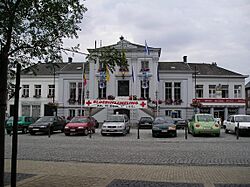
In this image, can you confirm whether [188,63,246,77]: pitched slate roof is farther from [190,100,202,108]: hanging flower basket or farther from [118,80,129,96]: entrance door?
[118,80,129,96]: entrance door

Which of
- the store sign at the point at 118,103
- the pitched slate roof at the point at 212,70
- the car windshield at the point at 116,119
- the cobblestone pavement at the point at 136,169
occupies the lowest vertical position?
the cobblestone pavement at the point at 136,169

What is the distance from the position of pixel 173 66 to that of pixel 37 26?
50.8m

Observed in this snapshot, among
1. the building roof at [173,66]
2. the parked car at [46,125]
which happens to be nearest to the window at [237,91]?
the building roof at [173,66]

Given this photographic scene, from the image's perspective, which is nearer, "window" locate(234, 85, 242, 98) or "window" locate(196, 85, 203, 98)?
"window" locate(234, 85, 242, 98)

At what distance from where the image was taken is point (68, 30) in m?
7.34

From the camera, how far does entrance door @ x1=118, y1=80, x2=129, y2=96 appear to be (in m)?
51.7

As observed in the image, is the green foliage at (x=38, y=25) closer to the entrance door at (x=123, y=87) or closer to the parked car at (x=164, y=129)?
the parked car at (x=164, y=129)

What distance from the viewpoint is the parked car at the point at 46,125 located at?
86.1ft

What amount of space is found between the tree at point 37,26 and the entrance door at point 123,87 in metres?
44.1

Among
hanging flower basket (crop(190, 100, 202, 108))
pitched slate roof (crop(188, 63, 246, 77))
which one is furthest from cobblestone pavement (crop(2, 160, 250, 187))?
pitched slate roof (crop(188, 63, 246, 77))

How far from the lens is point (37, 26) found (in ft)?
23.5

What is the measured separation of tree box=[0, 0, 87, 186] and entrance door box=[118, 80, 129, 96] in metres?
44.1

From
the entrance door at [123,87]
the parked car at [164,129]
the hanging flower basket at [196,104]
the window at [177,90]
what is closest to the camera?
the parked car at [164,129]

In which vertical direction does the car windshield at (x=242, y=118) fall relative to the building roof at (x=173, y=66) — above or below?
below
